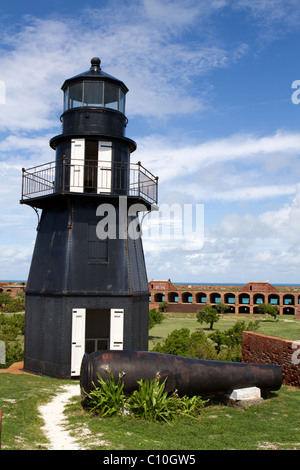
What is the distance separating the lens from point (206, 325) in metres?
46.7

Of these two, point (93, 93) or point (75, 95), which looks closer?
point (93, 93)

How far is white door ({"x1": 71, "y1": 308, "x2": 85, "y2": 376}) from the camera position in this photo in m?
14.2

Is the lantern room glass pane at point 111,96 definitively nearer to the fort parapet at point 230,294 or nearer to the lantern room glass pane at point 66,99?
the lantern room glass pane at point 66,99

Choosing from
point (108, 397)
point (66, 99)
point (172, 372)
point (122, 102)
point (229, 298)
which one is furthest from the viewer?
point (229, 298)

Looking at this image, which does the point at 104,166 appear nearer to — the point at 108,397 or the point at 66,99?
the point at 66,99

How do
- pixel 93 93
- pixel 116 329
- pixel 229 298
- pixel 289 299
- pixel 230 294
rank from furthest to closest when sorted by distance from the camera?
1. pixel 289 299
2. pixel 229 298
3. pixel 230 294
4. pixel 93 93
5. pixel 116 329

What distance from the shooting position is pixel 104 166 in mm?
15727

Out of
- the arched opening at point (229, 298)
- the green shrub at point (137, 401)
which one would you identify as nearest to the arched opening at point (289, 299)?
the arched opening at point (229, 298)

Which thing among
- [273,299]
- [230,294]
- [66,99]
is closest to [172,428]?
[66,99]

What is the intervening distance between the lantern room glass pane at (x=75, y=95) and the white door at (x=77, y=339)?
25.8ft

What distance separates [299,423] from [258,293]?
59.0 m

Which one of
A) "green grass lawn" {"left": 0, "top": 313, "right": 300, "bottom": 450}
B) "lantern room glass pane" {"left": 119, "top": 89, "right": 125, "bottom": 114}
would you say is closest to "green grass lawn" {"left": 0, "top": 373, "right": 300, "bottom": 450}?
"green grass lawn" {"left": 0, "top": 313, "right": 300, "bottom": 450}

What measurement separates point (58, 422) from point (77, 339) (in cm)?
557

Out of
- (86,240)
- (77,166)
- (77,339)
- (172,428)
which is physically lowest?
(172,428)
